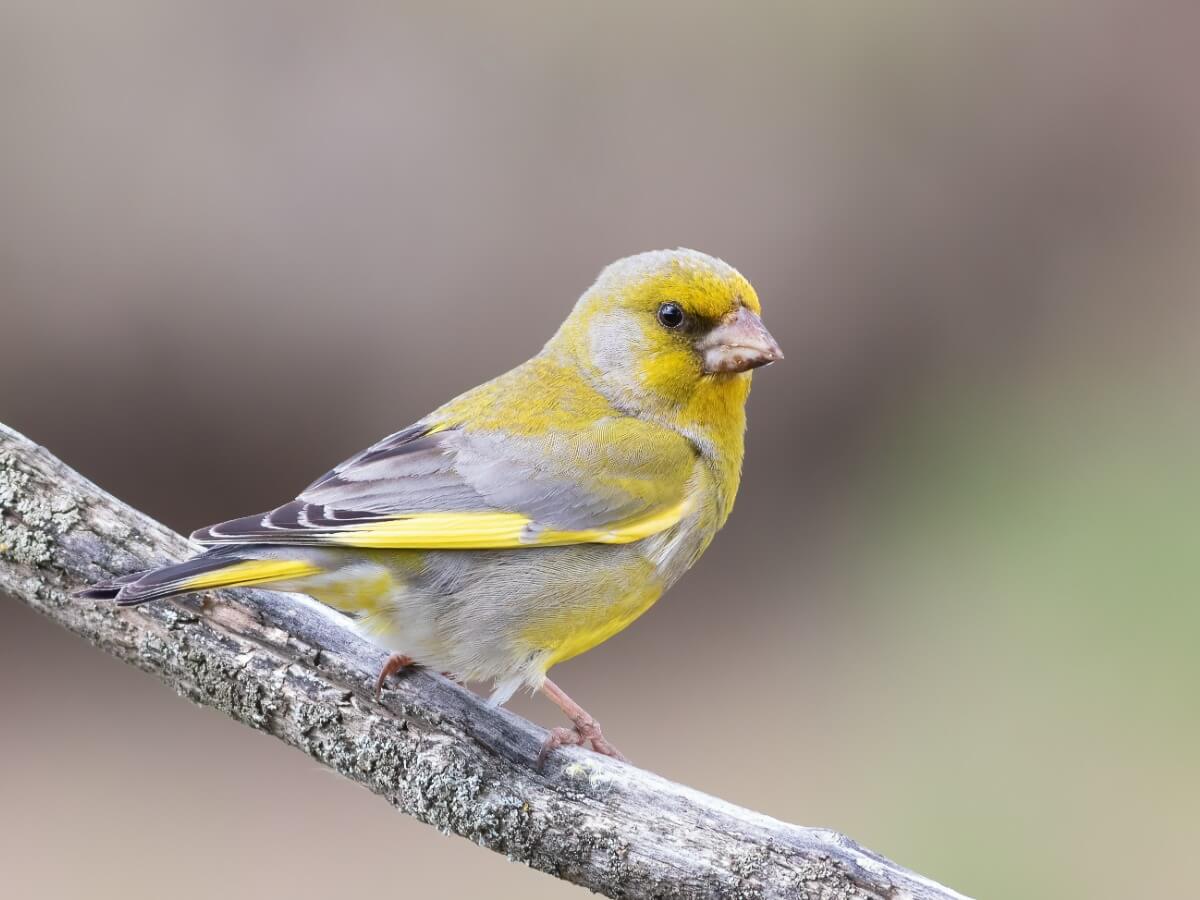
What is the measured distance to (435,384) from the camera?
6895 millimetres

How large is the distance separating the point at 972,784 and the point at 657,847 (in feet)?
13.0

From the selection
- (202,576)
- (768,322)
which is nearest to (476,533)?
(202,576)

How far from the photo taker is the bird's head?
3.63 m

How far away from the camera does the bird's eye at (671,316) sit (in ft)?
12.0

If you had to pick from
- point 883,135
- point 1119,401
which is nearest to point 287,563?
point 883,135

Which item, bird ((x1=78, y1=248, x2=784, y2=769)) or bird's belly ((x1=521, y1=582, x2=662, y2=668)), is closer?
bird ((x1=78, y1=248, x2=784, y2=769))

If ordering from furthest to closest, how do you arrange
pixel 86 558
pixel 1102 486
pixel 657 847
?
pixel 1102 486
pixel 86 558
pixel 657 847

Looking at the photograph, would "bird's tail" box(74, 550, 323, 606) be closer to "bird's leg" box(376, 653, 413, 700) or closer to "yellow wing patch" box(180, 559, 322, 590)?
"yellow wing patch" box(180, 559, 322, 590)

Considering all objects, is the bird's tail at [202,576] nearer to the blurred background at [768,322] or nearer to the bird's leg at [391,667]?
the bird's leg at [391,667]

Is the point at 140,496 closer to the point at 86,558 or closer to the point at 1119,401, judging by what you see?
the point at 86,558

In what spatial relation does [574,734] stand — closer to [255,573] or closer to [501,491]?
[501,491]

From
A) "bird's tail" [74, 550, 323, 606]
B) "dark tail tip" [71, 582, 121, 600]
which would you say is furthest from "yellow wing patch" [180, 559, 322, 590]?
"dark tail tip" [71, 582, 121, 600]

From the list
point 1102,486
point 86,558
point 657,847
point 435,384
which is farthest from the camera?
point 1102,486

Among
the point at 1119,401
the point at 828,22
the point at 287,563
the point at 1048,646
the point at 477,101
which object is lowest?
the point at 287,563
